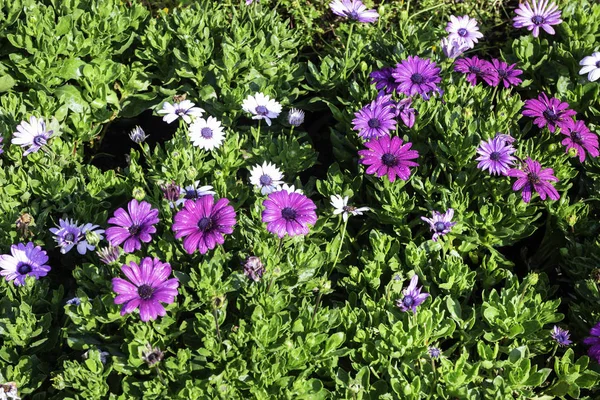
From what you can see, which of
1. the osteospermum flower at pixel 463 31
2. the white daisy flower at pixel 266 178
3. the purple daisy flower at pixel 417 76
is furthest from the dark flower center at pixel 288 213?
the osteospermum flower at pixel 463 31

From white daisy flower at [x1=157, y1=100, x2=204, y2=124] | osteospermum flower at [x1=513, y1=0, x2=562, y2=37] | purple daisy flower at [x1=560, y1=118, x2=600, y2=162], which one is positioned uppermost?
osteospermum flower at [x1=513, y1=0, x2=562, y2=37]

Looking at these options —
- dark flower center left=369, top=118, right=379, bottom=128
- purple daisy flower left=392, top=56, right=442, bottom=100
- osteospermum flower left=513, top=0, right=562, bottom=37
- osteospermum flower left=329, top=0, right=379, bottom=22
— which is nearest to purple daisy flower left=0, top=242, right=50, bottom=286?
dark flower center left=369, top=118, right=379, bottom=128

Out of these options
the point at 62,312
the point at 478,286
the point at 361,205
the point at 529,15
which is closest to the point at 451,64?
the point at 529,15

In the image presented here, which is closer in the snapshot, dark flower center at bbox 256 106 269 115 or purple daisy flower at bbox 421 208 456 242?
purple daisy flower at bbox 421 208 456 242

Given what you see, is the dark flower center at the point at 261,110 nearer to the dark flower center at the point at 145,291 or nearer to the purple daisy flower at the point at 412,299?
the purple daisy flower at the point at 412,299

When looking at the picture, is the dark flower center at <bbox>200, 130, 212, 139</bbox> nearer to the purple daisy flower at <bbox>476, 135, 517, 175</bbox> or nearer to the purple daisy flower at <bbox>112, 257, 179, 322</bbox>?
the purple daisy flower at <bbox>112, 257, 179, 322</bbox>

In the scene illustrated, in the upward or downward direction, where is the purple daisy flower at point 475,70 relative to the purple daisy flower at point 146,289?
upward

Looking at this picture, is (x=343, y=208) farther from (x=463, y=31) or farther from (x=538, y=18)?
(x=538, y=18)
